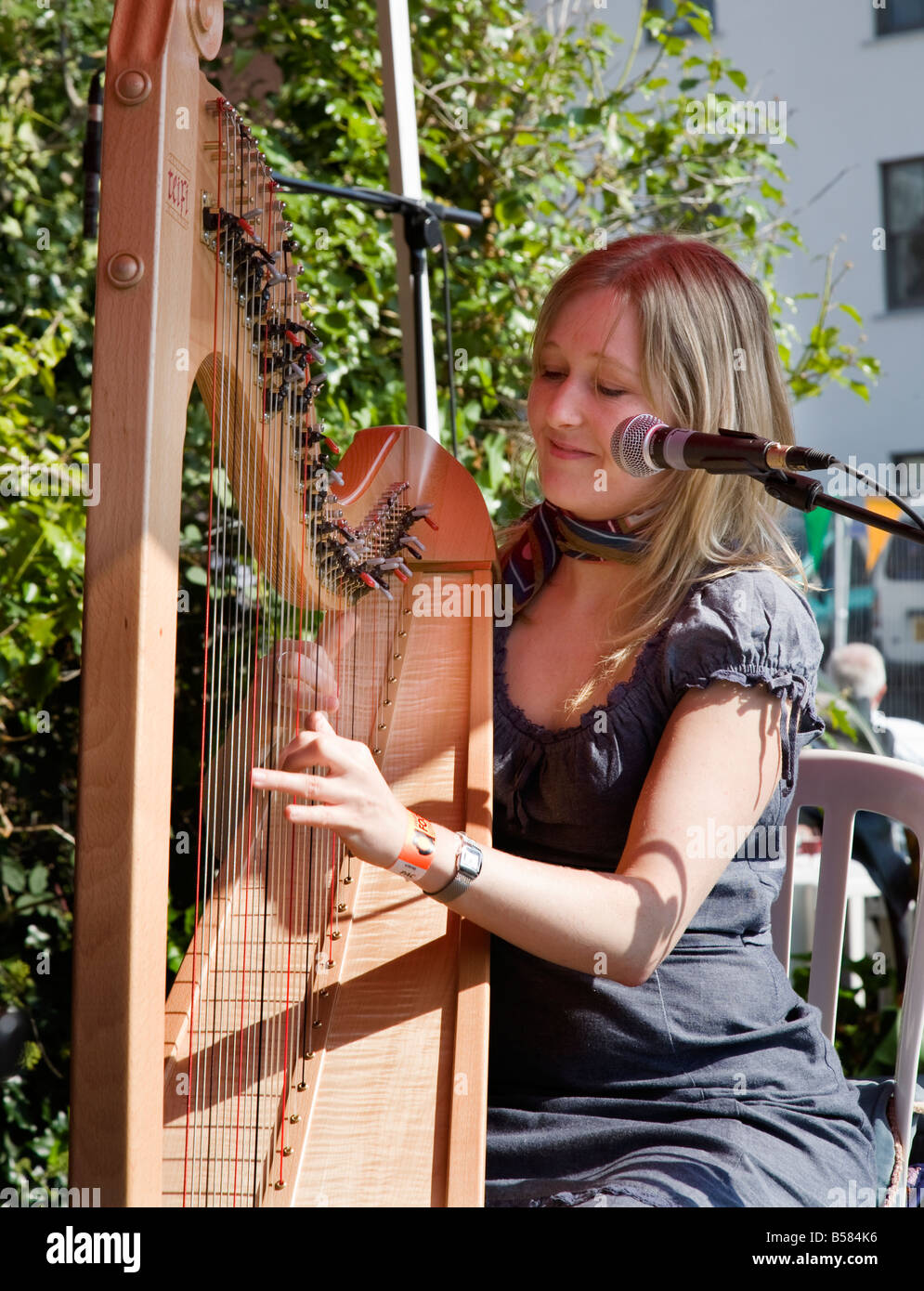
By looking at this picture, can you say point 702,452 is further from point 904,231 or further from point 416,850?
point 904,231

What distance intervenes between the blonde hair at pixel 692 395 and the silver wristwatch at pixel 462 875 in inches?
12.9

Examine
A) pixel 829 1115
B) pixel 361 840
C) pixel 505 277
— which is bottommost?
pixel 829 1115

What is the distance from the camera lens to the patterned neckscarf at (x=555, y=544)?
150 cm

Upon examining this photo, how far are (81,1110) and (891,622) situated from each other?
14.3 ft

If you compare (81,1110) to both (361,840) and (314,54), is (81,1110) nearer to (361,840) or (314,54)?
(361,840)

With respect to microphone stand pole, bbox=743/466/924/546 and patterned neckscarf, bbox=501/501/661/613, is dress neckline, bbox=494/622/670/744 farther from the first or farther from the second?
microphone stand pole, bbox=743/466/924/546

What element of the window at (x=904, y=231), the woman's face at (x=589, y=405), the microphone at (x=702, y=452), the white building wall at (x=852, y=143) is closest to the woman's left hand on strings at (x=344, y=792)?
the microphone at (x=702, y=452)

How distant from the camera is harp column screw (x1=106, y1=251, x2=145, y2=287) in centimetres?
66

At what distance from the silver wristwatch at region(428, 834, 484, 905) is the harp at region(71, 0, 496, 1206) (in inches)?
3.9

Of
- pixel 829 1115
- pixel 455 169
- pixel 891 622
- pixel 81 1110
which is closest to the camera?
pixel 81 1110

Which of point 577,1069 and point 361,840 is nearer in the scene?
point 361,840

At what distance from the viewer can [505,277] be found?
2.89 m

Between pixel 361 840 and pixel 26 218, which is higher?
pixel 26 218
